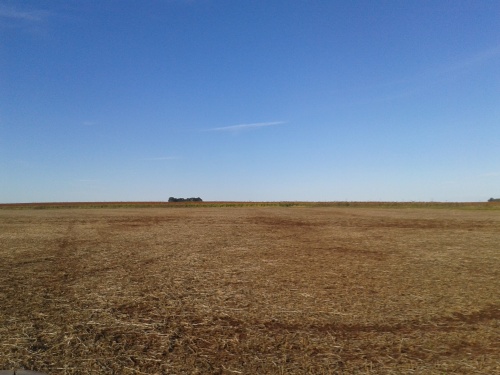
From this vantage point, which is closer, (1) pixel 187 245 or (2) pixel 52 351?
(2) pixel 52 351

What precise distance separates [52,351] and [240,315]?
2.75 m

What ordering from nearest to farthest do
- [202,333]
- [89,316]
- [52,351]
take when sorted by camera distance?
1. [52,351]
2. [202,333]
3. [89,316]

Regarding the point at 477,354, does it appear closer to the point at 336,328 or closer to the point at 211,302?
the point at 336,328

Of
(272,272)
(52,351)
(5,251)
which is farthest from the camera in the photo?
(5,251)

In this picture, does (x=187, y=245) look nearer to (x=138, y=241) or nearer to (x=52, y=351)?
(x=138, y=241)

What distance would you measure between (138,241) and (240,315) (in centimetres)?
1137

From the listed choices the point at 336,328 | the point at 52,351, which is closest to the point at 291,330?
the point at 336,328

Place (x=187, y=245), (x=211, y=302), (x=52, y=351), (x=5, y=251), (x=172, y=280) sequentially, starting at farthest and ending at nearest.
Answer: (x=187, y=245) < (x=5, y=251) < (x=172, y=280) < (x=211, y=302) < (x=52, y=351)

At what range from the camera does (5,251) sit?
12.9 metres

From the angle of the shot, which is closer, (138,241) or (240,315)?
(240,315)

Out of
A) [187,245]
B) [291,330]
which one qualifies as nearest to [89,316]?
[291,330]

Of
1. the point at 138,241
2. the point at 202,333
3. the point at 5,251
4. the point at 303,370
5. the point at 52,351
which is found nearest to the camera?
the point at 303,370

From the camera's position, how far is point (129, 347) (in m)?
4.70

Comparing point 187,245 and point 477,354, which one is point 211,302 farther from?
point 187,245
